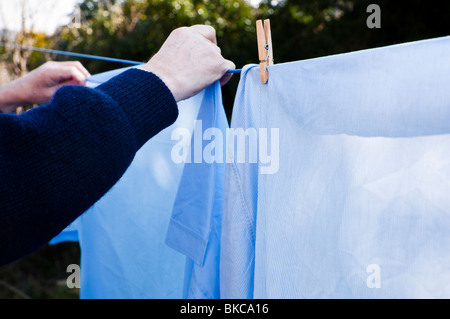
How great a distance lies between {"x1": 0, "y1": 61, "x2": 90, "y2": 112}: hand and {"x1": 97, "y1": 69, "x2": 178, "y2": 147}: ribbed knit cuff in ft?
2.21

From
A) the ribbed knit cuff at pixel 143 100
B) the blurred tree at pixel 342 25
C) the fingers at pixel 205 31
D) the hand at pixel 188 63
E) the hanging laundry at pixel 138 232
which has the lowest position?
the hanging laundry at pixel 138 232

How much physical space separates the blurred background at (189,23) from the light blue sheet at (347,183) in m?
2.01

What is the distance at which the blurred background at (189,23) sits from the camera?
2957 mm

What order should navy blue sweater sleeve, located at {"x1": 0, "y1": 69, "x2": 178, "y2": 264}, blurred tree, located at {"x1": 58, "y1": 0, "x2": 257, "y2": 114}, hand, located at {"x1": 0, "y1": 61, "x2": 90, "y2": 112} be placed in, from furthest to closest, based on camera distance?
blurred tree, located at {"x1": 58, "y1": 0, "x2": 257, "y2": 114}, hand, located at {"x1": 0, "y1": 61, "x2": 90, "y2": 112}, navy blue sweater sleeve, located at {"x1": 0, "y1": 69, "x2": 178, "y2": 264}

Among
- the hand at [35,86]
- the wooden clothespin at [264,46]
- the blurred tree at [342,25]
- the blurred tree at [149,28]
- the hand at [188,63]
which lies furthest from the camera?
the blurred tree at [149,28]

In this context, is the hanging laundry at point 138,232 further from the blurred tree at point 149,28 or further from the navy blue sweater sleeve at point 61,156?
the blurred tree at point 149,28

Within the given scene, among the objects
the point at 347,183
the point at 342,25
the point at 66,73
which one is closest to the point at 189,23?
the point at 342,25

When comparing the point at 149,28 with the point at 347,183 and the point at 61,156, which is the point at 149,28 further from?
the point at 61,156

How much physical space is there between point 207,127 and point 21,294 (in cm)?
274

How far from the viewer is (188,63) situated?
92cm

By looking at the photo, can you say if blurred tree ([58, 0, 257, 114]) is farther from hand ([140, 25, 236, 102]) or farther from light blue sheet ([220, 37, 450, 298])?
light blue sheet ([220, 37, 450, 298])

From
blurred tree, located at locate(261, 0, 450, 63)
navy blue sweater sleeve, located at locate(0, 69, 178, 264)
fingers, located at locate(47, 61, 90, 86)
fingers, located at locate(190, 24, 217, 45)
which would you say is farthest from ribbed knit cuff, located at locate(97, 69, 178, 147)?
blurred tree, located at locate(261, 0, 450, 63)

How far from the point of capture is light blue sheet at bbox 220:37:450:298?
2.59 ft

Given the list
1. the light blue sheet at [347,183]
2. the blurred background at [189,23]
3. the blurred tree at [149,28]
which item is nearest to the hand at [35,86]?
the light blue sheet at [347,183]
